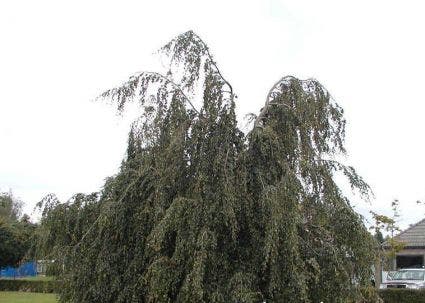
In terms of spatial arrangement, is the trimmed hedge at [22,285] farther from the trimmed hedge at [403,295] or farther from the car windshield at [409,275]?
the trimmed hedge at [403,295]

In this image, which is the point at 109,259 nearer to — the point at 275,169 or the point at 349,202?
the point at 275,169

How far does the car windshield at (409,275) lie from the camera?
79.4ft

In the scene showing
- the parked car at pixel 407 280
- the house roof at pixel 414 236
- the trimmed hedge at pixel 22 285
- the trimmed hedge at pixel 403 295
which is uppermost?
the house roof at pixel 414 236

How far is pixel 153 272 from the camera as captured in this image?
8109mm

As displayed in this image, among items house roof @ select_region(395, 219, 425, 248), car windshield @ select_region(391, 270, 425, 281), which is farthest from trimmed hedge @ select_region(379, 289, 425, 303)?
house roof @ select_region(395, 219, 425, 248)

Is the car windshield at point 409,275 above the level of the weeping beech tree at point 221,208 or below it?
below

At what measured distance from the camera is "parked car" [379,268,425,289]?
23.4 metres

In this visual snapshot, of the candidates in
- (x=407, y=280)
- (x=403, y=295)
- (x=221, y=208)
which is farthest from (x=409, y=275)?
(x=221, y=208)

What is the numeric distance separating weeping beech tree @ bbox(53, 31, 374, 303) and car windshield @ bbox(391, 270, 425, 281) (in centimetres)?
1665

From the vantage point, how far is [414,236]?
33.6 meters

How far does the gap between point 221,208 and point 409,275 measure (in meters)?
18.7

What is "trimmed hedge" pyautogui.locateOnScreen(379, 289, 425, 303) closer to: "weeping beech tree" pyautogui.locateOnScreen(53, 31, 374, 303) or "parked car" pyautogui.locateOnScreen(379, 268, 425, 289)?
"parked car" pyautogui.locateOnScreen(379, 268, 425, 289)

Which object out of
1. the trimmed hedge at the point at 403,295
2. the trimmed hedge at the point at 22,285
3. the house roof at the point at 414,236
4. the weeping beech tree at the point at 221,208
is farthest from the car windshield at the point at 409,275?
the trimmed hedge at the point at 22,285

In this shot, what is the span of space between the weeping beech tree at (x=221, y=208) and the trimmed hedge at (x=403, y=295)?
12690 millimetres
